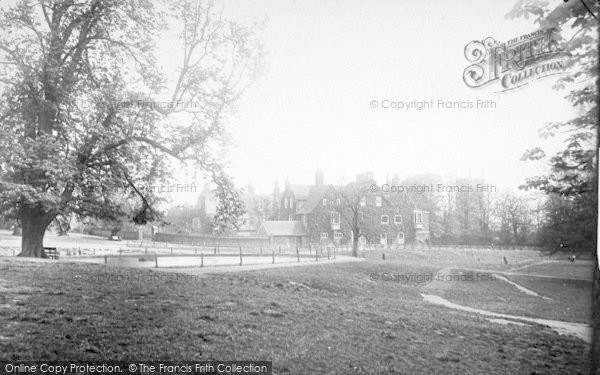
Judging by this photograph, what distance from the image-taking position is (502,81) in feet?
27.0

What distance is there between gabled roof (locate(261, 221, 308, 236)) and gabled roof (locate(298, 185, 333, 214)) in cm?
168

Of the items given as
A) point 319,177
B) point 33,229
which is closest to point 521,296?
point 33,229

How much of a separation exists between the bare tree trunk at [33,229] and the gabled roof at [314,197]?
2885 centimetres

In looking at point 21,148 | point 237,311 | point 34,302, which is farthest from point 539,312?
point 21,148

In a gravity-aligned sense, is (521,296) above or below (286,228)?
below

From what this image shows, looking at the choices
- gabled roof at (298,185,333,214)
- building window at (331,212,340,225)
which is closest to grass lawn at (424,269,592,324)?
building window at (331,212,340,225)

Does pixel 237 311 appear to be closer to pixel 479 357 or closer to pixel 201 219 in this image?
pixel 479 357

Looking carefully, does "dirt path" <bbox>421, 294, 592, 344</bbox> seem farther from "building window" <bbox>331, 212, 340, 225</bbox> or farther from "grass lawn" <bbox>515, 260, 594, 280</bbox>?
"building window" <bbox>331, 212, 340, 225</bbox>

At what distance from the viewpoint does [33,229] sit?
12492 mm

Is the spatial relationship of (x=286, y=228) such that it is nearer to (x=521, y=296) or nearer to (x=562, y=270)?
(x=562, y=270)

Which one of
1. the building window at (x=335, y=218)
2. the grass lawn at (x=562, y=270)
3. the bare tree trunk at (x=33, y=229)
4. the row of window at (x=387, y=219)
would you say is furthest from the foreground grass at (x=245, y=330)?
the building window at (x=335, y=218)

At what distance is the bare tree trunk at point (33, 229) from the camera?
39.3 feet
